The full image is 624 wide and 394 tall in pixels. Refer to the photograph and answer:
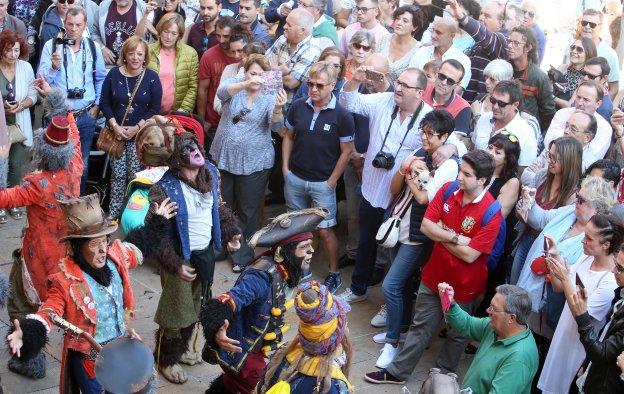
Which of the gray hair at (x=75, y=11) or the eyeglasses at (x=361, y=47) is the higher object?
the eyeglasses at (x=361, y=47)

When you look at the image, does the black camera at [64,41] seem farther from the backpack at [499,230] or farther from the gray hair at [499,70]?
the backpack at [499,230]

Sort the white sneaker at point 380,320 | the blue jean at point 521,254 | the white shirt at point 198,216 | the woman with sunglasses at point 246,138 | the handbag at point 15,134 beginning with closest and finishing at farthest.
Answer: the white shirt at point 198,216, the blue jean at point 521,254, the white sneaker at point 380,320, the woman with sunglasses at point 246,138, the handbag at point 15,134

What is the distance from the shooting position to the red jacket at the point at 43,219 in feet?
24.2

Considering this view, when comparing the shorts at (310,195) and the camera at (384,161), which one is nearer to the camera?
the camera at (384,161)

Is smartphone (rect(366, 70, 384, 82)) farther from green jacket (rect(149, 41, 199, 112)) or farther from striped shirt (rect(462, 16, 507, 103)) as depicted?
green jacket (rect(149, 41, 199, 112))

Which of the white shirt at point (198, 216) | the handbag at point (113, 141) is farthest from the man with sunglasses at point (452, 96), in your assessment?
the handbag at point (113, 141)

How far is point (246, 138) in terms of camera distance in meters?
9.41

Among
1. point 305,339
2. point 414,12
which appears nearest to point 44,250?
point 305,339

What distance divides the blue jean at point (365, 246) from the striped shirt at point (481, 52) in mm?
1913

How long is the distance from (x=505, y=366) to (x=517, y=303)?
15.2 inches

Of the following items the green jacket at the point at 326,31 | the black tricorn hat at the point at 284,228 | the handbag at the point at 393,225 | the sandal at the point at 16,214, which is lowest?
the sandal at the point at 16,214

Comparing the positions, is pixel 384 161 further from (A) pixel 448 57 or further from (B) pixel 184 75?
(B) pixel 184 75

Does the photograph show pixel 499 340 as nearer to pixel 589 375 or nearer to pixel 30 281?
pixel 589 375

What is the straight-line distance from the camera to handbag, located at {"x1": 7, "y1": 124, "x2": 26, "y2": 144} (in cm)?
983
